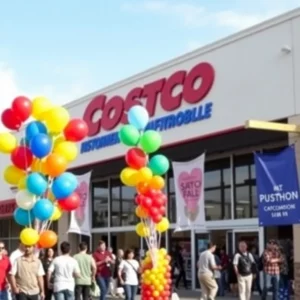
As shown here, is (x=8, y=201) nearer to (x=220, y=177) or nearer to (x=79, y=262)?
(x=220, y=177)

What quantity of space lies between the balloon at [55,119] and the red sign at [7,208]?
734 inches

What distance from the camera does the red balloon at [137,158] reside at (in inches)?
629

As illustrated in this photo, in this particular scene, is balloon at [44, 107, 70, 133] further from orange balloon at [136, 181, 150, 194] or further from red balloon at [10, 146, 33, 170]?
orange balloon at [136, 181, 150, 194]

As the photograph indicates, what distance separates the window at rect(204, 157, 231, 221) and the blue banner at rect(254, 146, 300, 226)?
4.51m

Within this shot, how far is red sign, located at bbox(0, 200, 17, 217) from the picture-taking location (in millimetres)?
32719

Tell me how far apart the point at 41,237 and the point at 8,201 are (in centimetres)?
1981

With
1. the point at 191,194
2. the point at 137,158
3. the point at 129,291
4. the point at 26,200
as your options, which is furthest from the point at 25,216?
the point at 191,194

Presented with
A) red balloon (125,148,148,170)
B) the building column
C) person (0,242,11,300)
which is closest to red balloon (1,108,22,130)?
person (0,242,11,300)

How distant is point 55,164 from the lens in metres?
14.0

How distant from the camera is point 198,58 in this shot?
827 inches

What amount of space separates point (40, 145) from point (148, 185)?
10.8 ft

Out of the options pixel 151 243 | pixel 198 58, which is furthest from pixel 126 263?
pixel 198 58

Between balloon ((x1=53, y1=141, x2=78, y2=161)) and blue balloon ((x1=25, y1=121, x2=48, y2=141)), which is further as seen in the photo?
balloon ((x1=53, y1=141, x2=78, y2=161))

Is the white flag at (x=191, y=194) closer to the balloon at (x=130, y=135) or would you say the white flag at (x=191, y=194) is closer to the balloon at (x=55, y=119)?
the balloon at (x=130, y=135)
